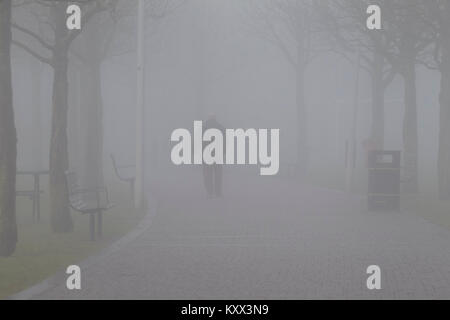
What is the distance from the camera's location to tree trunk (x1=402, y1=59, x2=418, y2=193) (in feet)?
87.2

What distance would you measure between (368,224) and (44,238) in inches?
245

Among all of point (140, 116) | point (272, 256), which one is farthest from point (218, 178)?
point (272, 256)

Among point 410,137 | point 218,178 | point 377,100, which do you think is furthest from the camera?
point 377,100

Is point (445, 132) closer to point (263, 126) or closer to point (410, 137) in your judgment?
point (410, 137)

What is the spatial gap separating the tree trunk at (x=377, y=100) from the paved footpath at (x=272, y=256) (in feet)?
36.8

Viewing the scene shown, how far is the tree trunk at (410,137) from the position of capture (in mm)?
26578

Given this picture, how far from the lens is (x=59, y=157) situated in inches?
666

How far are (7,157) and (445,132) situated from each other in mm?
13762

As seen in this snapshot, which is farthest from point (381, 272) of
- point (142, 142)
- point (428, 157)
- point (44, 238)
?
point (428, 157)

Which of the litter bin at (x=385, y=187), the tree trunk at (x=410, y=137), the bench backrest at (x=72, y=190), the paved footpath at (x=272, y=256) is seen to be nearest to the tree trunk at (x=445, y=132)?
the tree trunk at (x=410, y=137)

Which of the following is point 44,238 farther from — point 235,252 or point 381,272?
point 381,272

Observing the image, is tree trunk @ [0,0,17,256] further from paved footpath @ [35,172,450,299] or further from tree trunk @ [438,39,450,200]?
tree trunk @ [438,39,450,200]

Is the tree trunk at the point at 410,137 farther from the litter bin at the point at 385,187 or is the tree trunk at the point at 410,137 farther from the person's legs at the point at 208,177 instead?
the person's legs at the point at 208,177

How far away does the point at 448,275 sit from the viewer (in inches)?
467
